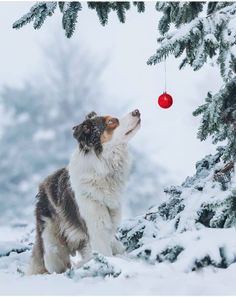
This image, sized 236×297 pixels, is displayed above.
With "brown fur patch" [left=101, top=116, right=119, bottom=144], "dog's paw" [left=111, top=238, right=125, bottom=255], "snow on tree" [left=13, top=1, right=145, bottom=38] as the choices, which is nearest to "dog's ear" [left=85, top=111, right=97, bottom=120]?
"brown fur patch" [left=101, top=116, right=119, bottom=144]

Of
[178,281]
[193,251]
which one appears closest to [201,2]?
[193,251]

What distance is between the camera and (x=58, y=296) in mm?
3510

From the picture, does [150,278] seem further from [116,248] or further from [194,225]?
[116,248]

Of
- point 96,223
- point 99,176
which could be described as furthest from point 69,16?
point 96,223

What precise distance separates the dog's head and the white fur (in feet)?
0.04

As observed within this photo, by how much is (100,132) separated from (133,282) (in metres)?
1.76

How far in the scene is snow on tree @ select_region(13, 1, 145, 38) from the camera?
461 centimetres

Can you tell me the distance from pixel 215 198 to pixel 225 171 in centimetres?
40

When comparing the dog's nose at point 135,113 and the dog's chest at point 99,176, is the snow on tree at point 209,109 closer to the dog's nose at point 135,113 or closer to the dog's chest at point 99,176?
the dog's nose at point 135,113

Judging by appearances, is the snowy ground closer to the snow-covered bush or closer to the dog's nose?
the snow-covered bush

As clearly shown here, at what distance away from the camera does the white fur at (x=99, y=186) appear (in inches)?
199

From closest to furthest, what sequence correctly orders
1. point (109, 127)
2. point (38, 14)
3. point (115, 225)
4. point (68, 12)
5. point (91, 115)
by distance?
1. point (38, 14)
2. point (68, 12)
3. point (109, 127)
4. point (91, 115)
5. point (115, 225)

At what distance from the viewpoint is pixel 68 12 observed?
4766 millimetres

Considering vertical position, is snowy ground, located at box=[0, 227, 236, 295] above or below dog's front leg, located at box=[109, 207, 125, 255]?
below
